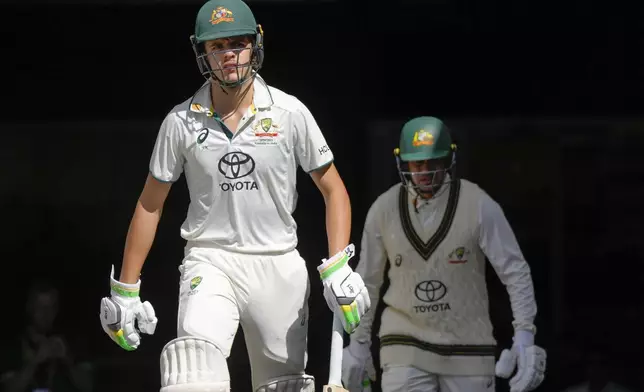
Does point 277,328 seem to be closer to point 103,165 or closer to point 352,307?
point 352,307

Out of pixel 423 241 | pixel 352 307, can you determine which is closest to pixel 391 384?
pixel 423 241

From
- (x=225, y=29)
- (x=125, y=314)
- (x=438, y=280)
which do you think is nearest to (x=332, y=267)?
(x=125, y=314)

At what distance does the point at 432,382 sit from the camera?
700cm

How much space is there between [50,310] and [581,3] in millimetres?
2944

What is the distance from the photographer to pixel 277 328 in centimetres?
587

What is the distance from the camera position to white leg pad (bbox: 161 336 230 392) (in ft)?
18.2

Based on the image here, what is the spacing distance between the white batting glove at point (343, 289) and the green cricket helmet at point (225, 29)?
0.71 metres

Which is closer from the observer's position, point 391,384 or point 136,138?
point 391,384

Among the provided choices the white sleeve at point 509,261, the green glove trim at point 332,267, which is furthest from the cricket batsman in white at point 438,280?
the green glove trim at point 332,267

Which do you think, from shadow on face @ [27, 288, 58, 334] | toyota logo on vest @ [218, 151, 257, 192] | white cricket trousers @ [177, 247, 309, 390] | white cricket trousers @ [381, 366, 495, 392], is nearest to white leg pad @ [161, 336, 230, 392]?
white cricket trousers @ [177, 247, 309, 390]

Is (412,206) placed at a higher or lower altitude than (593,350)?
higher

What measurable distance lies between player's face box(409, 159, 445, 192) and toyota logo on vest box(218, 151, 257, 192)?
52.2 inches

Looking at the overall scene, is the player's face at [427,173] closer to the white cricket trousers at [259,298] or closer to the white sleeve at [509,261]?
the white sleeve at [509,261]

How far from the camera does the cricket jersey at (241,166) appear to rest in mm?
5891
